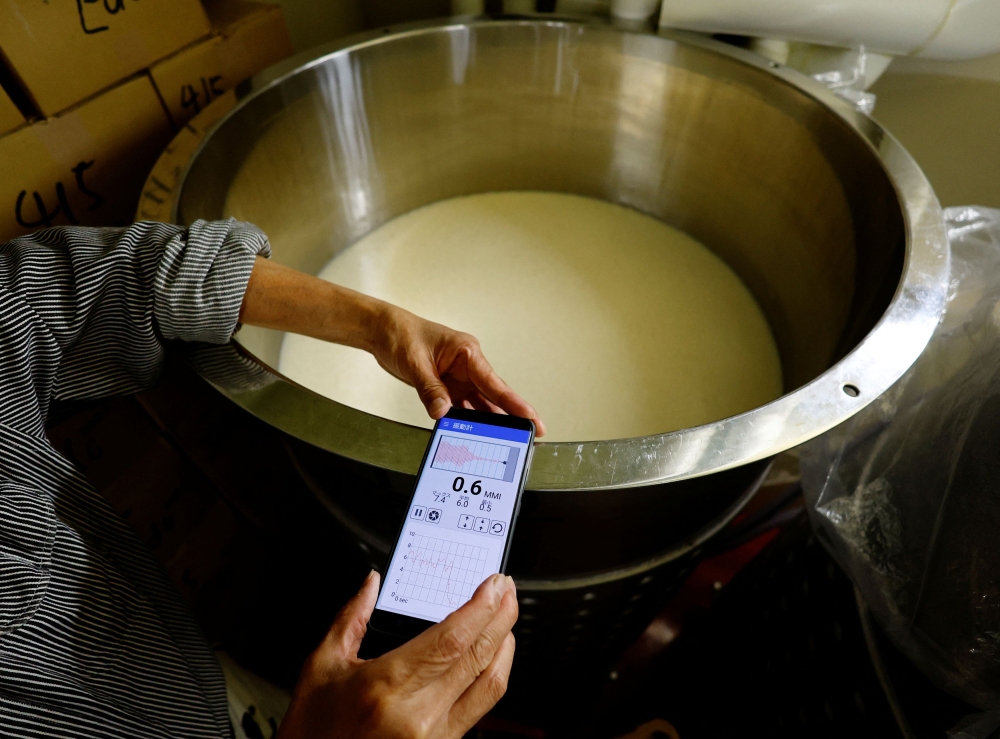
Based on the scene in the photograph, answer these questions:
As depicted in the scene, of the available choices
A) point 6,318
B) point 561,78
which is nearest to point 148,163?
point 6,318

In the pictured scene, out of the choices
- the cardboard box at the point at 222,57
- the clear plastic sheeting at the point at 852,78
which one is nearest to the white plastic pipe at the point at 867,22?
the clear plastic sheeting at the point at 852,78

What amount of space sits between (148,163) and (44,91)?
15cm

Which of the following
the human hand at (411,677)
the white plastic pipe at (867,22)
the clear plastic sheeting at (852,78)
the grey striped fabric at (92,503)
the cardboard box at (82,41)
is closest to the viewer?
the human hand at (411,677)

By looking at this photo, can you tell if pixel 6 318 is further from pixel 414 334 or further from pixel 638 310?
pixel 638 310

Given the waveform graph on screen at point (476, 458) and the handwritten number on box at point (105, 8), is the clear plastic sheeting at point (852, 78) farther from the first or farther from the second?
the handwritten number on box at point (105, 8)

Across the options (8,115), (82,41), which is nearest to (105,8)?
(82,41)

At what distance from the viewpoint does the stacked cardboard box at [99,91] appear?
0.62 meters

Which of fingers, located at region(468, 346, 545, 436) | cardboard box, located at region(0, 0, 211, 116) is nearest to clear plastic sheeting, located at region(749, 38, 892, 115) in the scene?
fingers, located at region(468, 346, 545, 436)

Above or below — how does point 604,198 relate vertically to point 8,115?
below

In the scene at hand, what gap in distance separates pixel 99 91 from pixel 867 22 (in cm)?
93

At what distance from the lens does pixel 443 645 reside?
1.08ft

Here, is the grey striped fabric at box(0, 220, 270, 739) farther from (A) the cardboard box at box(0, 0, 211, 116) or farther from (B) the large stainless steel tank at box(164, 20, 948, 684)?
(A) the cardboard box at box(0, 0, 211, 116)

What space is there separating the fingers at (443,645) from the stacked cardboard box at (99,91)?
0.64m

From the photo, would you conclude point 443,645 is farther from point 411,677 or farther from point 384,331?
point 384,331
